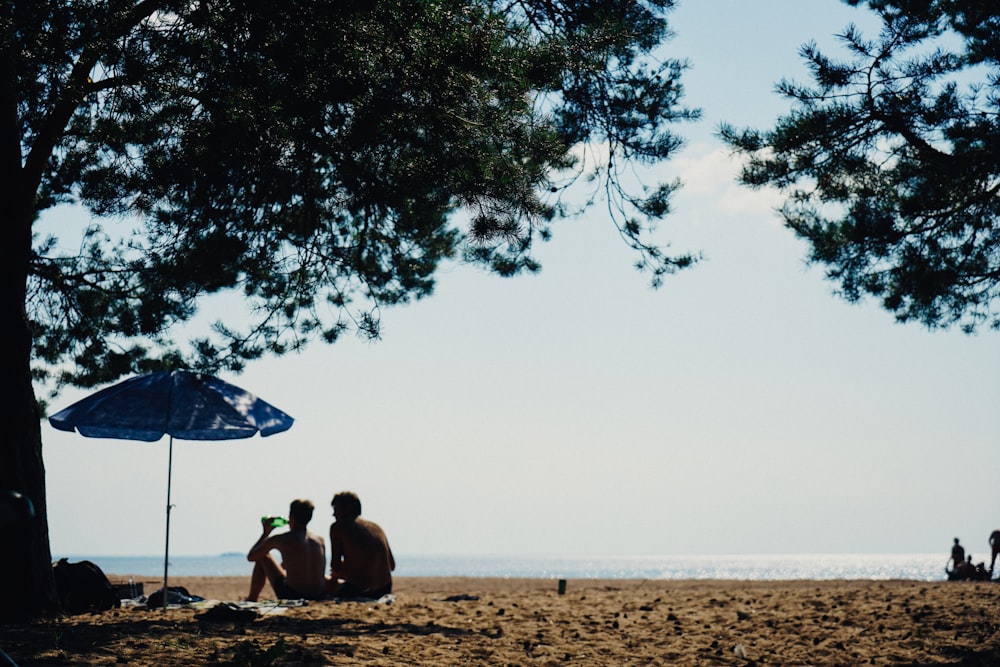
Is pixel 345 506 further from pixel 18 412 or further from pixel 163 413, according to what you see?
pixel 18 412

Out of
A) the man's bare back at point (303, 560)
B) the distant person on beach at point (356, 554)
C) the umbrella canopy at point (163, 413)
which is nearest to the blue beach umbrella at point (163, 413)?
the umbrella canopy at point (163, 413)

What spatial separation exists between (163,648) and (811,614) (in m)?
5.73

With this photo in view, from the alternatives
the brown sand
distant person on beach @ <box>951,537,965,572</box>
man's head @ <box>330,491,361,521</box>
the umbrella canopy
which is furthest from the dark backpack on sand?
distant person on beach @ <box>951,537,965,572</box>

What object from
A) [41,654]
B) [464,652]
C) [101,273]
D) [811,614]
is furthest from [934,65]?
[101,273]

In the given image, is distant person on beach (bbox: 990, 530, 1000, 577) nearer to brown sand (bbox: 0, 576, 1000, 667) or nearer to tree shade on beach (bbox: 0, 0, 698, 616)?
brown sand (bbox: 0, 576, 1000, 667)

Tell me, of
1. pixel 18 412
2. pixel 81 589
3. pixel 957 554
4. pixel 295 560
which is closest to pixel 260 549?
pixel 295 560

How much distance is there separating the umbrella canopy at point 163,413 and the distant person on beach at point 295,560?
1050mm

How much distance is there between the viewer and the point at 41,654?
230 inches

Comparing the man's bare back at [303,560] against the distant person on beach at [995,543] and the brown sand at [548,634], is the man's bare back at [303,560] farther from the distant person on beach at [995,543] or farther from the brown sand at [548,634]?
the distant person on beach at [995,543]

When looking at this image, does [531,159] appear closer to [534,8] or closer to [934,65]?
[534,8]

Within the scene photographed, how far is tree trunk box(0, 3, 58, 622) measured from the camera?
8055mm

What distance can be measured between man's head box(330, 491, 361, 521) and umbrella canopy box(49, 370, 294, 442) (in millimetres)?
1116

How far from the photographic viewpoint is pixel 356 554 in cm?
974

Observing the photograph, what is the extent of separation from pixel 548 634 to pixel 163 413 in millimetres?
4118
